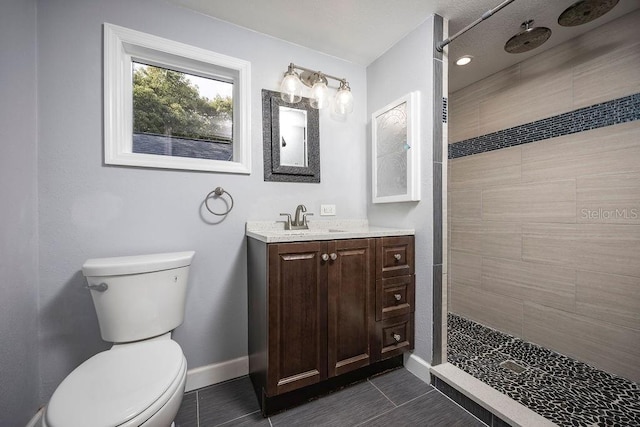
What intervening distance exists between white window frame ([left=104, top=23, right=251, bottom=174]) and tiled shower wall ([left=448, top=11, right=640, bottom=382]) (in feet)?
7.01

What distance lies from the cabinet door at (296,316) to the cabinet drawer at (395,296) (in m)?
0.38

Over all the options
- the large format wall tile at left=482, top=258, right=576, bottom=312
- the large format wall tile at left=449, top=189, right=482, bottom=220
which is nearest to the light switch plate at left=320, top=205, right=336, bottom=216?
the large format wall tile at left=449, top=189, right=482, bottom=220

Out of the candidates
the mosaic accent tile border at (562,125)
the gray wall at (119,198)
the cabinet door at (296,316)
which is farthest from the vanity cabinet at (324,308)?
the mosaic accent tile border at (562,125)

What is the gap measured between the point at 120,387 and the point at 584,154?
284 centimetres

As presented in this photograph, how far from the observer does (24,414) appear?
42.8 inches

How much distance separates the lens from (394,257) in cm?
158

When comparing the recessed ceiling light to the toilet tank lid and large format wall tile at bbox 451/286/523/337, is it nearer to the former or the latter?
large format wall tile at bbox 451/286/523/337

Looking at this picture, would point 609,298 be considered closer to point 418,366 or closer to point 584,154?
point 584,154

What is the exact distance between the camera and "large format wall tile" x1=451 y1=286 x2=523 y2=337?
205 centimetres

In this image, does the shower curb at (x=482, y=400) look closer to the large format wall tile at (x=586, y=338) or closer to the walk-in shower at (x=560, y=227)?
the walk-in shower at (x=560, y=227)

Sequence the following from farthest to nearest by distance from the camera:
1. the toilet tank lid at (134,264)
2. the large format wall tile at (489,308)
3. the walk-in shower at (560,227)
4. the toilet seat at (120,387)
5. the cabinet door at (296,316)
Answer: the large format wall tile at (489,308) → the walk-in shower at (560,227) → the cabinet door at (296,316) → the toilet tank lid at (134,264) → the toilet seat at (120,387)

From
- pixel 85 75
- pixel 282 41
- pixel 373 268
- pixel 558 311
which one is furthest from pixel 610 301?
pixel 85 75

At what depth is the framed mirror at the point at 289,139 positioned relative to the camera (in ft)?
5.70

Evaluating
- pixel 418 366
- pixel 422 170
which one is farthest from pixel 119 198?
pixel 418 366
